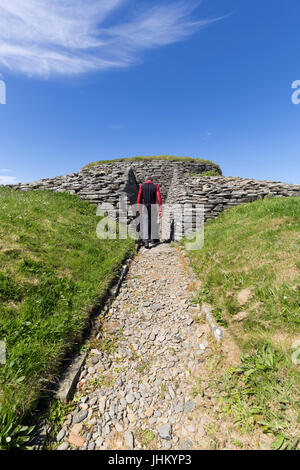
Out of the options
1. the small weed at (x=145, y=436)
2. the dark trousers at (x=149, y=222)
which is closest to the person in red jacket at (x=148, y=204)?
the dark trousers at (x=149, y=222)

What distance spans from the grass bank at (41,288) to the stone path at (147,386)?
73cm

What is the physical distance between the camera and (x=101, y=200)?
1394cm

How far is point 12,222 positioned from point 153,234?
7.26m

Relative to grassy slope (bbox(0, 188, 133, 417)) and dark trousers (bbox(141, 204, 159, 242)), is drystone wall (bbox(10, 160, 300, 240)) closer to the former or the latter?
dark trousers (bbox(141, 204, 159, 242))

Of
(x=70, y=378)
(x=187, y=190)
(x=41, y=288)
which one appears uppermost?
(x=187, y=190)

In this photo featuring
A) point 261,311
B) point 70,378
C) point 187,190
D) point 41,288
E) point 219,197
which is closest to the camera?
point 70,378

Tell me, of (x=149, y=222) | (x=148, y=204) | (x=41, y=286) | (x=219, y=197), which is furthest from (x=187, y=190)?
(x=41, y=286)

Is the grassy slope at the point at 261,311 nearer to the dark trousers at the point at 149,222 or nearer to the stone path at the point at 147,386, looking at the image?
the stone path at the point at 147,386

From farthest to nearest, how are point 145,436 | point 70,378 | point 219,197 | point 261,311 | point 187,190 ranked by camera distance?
point 187,190, point 219,197, point 261,311, point 70,378, point 145,436

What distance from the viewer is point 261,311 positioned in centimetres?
416

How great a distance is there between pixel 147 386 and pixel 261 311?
9.11ft

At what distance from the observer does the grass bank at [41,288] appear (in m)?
3.08

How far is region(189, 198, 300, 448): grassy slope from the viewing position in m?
2.70

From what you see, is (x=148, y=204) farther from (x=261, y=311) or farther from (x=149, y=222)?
(x=261, y=311)
